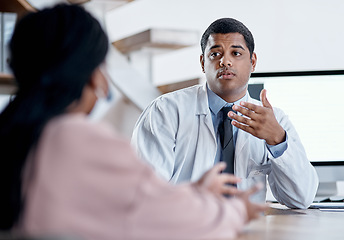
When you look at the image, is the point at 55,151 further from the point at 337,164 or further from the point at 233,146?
the point at 337,164

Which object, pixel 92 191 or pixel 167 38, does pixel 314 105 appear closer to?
pixel 167 38

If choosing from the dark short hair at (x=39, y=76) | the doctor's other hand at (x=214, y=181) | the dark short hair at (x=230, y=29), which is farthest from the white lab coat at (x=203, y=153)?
the dark short hair at (x=39, y=76)

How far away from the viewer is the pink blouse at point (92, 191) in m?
0.61

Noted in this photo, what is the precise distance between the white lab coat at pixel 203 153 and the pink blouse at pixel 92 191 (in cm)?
102

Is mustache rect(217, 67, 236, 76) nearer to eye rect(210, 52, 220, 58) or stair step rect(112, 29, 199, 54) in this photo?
eye rect(210, 52, 220, 58)

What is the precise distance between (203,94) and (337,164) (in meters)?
0.57

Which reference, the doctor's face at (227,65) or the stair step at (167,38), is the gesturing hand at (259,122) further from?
the stair step at (167,38)

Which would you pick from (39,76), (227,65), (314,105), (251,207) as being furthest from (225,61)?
(39,76)

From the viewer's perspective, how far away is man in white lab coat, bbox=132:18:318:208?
5.43 ft

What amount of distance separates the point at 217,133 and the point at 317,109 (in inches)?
17.7

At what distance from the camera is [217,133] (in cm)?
179

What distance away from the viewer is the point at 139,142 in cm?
178

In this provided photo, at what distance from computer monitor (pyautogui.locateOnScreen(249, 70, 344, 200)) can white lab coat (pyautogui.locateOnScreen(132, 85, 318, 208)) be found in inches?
6.6

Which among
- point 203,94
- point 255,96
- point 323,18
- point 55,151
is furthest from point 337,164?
point 55,151
